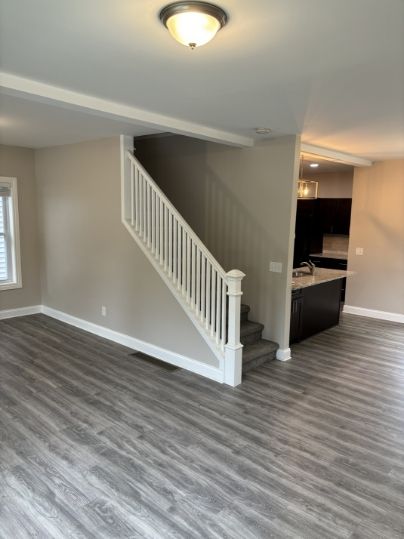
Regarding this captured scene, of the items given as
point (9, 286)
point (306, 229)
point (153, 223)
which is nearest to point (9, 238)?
point (9, 286)

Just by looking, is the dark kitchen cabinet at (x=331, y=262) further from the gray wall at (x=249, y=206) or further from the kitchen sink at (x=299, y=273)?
the gray wall at (x=249, y=206)

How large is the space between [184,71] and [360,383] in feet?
11.5

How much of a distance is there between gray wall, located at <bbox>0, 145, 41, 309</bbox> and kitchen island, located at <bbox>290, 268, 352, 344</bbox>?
419 cm

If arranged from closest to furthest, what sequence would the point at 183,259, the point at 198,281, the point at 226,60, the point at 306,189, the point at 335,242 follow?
A: the point at 226,60 → the point at 198,281 → the point at 183,259 → the point at 306,189 → the point at 335,242

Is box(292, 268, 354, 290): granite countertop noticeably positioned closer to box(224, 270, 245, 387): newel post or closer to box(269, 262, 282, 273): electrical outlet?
box(269, 262, 282, 273): electrical outlet

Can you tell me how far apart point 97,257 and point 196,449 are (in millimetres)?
3151

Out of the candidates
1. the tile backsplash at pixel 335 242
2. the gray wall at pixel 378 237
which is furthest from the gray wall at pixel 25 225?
the tile backsplash at pixel 335 242

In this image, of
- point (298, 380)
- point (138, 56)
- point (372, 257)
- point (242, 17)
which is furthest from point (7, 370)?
point (372, 257)

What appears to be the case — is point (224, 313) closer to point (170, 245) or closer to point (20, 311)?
point (170, 245)

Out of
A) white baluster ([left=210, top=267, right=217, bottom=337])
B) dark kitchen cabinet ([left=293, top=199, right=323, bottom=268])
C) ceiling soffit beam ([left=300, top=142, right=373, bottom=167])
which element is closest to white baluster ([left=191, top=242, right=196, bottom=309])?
white baluster ([left=210, top=267, right=217, bottom=337])

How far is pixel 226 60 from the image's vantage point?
84.6 inches

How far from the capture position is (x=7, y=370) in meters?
Result: 4.25

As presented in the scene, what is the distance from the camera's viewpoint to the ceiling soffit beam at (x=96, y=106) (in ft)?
8.29

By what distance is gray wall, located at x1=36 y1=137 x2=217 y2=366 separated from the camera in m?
4.58
